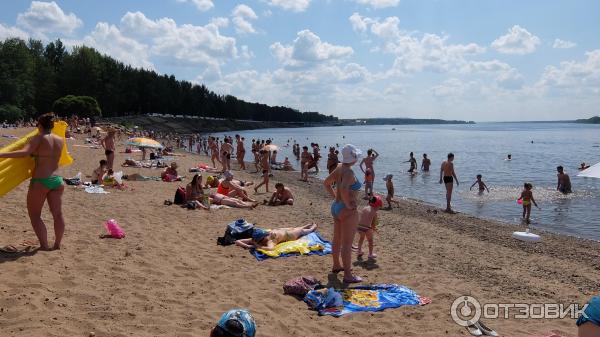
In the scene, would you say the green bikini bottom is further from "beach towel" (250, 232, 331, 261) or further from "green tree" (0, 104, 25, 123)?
"green tree" (0, 104, 25, 123)

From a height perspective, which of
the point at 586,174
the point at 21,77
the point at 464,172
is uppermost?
the point at 21,77

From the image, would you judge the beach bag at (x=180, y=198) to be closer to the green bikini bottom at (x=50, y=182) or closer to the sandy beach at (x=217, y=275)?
the sandy beach at (x=217, y=275)

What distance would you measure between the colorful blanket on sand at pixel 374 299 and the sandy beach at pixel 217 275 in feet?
0.41

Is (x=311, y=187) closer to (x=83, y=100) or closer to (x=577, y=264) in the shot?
(x=577, y=264)

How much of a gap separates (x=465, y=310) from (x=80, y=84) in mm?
70539

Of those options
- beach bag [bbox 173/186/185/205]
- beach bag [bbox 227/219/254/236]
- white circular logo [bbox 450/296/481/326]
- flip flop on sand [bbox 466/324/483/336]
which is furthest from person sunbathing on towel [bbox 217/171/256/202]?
flip flop on sand [bbox 466/324/483/336]

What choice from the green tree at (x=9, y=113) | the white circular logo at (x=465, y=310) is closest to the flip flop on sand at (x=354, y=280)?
the white circular logo at (x=465, y=310)

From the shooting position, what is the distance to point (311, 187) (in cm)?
1841

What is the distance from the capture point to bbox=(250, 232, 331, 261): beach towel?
279 inches

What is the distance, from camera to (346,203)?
5.78 meters

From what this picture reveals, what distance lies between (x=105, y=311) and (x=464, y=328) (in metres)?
3.69

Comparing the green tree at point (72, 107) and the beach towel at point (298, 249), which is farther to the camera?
the green tree at point (72, 107)

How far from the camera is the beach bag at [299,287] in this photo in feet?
17.8

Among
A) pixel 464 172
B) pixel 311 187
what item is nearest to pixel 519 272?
pixel 311 187
